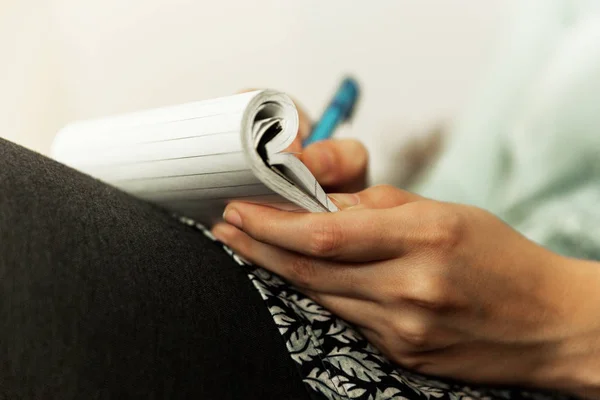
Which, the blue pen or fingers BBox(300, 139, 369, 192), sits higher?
the blue pen

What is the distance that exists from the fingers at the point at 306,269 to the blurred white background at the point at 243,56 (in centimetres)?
56

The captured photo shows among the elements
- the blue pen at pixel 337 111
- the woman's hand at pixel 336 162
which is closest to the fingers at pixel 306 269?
the woman's hand at pixel 336 162

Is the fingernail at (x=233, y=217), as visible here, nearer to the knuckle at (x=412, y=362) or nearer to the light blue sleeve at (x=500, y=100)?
the knuckle at (x=412, y=362)

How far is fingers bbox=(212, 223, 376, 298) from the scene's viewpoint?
43 cm

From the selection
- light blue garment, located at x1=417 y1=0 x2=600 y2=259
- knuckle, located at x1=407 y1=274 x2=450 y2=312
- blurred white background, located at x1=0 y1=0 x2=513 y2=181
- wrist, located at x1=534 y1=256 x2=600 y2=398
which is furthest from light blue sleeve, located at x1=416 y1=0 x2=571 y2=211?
knuckle, located at x1=407 y1=274 x2=450 y2=312

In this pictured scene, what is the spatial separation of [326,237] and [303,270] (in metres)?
0.06

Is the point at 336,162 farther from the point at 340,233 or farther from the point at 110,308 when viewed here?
the point at 110,308

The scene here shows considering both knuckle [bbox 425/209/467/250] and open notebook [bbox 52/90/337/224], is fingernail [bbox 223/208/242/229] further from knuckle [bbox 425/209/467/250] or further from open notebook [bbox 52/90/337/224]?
knuckle [bbox 425/209/467/250]

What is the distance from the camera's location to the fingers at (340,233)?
388 millimetres

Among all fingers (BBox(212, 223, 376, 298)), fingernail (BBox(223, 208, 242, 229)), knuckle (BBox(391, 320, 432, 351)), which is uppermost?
fingernail (BBox(223, 208, 242, 229))

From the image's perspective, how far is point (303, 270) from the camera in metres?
0.44

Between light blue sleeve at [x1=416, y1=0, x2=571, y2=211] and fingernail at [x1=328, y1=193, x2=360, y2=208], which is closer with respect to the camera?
fingernail at [x1=328, y1=193, x2=360, y2=208]

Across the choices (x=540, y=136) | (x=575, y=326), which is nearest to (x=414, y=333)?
(x=575, y=326)

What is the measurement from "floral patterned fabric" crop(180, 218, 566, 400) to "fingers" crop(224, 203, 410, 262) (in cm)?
6
